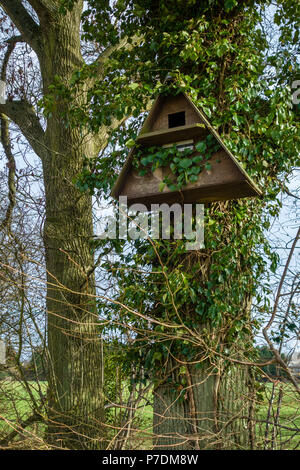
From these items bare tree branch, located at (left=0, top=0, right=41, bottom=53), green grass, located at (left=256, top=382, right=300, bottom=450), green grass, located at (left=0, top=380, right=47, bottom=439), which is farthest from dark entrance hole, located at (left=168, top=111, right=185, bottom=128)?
bare tree branch, located at (left=0, top=0, right=41, bottom=53)

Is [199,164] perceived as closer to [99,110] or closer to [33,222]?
[99,110]

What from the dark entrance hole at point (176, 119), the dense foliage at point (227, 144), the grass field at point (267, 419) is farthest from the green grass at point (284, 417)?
the dark entrance hole at point (176, 119)

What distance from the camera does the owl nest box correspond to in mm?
3068

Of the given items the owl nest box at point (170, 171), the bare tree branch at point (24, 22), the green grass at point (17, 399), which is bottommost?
the green grass at point (17, 399)

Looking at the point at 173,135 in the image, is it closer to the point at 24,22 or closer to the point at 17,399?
the point at 17,399

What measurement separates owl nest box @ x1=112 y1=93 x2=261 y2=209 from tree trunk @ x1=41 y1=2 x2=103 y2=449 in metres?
1.11

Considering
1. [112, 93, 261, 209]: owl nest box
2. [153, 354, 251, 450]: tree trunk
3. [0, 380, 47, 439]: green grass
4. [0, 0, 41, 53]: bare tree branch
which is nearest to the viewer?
[112, 93, 261, 209]: owl nest box

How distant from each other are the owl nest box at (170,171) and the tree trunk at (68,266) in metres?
1.11

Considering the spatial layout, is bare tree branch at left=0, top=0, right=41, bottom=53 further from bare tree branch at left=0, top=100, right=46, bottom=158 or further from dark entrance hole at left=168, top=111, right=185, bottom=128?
dark entrance hole at left=168, top=111, right=185, bottom=128

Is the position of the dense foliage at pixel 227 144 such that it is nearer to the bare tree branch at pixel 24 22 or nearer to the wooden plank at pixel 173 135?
the wooden plank at pixel 173 135

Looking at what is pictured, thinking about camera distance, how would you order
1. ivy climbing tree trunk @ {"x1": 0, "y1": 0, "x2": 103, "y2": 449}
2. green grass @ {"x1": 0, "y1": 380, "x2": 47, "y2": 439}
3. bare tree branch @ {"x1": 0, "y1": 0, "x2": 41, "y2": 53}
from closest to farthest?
green grass @ {"x1": 0, "y1": 380, "x2": 47, "y2": 439} < ivy climbing tree trunk @ {"x1": 0, "y1": 0, "x2": 103, "y2": 449} < bare tree branch @ {"x1": 0, "y1": 0, "x2": 41, "y2": 53}

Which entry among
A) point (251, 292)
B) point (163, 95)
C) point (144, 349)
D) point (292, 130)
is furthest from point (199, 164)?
point (144, 349)

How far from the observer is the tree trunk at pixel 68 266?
4.31 m

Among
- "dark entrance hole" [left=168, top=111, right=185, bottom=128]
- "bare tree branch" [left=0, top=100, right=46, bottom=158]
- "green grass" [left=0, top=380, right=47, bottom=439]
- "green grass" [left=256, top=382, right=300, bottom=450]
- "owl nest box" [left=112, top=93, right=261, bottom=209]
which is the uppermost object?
"bare tree branch" [left=0, top=100, right=46, bottom=158]
